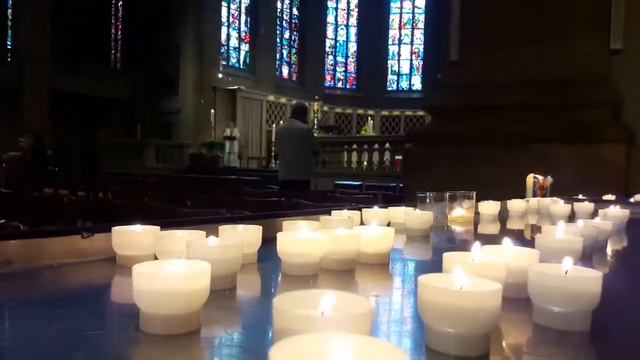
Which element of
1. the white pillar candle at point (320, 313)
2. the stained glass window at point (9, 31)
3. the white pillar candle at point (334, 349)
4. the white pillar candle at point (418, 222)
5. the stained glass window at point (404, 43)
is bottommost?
the white pillar candle at point (418, 222)

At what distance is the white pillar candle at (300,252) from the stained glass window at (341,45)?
20137 mm

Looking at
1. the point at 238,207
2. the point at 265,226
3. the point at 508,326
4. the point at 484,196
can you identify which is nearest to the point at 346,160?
the point at 484,196

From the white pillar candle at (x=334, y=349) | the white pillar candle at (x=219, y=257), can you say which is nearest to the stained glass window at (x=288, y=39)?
the white pillar candle at (x=219, y=257)

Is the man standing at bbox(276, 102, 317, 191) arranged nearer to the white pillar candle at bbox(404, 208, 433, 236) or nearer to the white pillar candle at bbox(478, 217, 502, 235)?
the white pillar candle at bbox(478, 217, 502, 235)

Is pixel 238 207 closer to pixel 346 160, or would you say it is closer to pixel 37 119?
pixel 346 160

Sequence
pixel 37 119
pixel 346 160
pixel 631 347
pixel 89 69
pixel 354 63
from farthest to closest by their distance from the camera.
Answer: pixel 354 63
pixel 89 69
pixel 37 119
pixel 346 160
pixel 631 347

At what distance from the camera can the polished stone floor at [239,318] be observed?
2.24ft

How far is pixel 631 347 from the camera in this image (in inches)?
28.5

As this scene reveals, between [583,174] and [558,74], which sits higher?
[558,74]

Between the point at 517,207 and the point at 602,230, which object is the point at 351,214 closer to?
the point at 602,230

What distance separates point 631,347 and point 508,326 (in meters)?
0.15

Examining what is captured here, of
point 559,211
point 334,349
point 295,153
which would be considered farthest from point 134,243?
point 295,153

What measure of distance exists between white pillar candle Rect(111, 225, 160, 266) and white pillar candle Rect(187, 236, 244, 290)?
0.23 meters

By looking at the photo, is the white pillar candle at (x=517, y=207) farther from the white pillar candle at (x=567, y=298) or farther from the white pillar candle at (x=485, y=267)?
the white pillar candle at (x=567, y=298)
